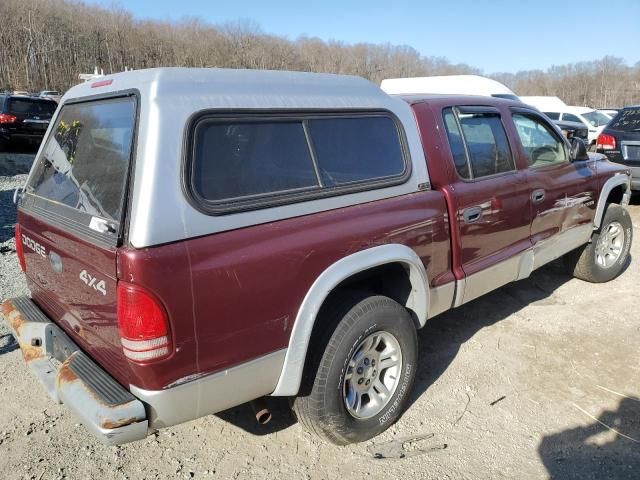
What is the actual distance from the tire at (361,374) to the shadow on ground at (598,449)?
2.83 feet

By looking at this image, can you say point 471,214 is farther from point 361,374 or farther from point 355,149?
point 361,374

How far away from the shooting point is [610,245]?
5.42 metres

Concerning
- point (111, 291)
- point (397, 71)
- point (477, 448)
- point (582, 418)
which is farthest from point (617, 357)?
point (397, 71)

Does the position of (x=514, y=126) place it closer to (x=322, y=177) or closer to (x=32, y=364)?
(x=322, y=177)

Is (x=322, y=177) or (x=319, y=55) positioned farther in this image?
(x=319, y=55)

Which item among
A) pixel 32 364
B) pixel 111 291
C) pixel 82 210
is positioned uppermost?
pixel 82 210

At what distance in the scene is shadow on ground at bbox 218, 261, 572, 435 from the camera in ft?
10.4

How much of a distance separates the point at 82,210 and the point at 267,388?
1201 mm

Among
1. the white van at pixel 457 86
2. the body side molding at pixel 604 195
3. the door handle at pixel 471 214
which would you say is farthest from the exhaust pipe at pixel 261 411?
the white van at pixel 457 86

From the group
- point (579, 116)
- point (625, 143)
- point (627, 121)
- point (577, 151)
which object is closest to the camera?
point (577, 151)

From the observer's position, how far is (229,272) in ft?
6.97

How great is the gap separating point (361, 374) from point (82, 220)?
165 centimetres

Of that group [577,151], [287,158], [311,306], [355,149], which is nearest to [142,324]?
[311,306]

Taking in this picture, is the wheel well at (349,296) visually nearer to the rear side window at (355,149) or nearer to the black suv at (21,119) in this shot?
the rear side window at (355,149)
